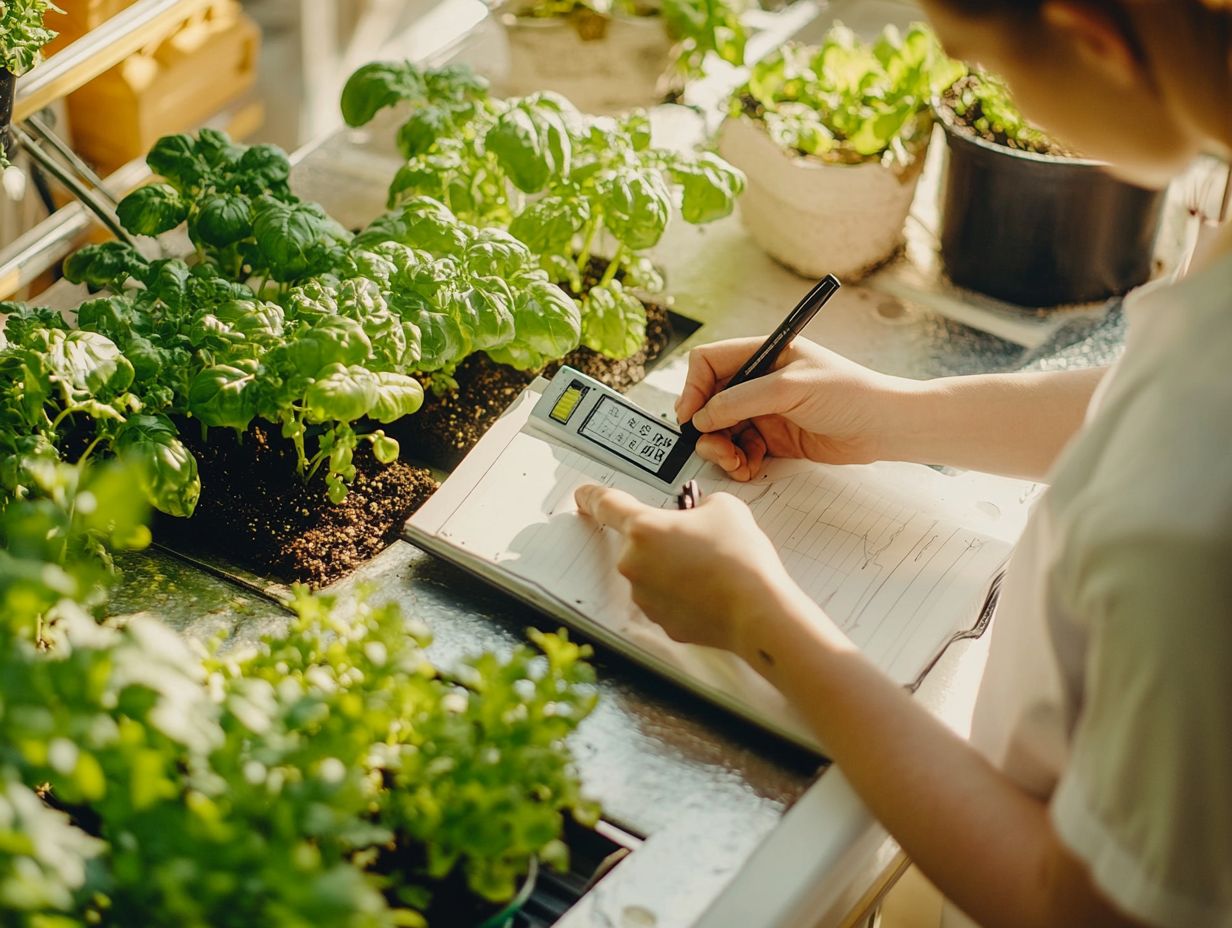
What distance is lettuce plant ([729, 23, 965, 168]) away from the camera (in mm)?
1359

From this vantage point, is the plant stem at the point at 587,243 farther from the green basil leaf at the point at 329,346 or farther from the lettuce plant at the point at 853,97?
the green basil leaf at the point at 329,346

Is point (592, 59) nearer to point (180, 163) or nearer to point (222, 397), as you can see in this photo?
point (180, 163)

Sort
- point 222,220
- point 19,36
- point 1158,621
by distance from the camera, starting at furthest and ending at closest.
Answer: point 222,220 → point 19,36 → point 1158,621

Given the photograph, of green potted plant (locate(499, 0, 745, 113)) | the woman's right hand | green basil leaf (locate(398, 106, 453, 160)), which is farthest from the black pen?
green potted plant (locate(499, 0, 745, 113))

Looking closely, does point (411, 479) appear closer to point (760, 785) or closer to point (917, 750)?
point (760, 785)

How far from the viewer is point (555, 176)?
1209 millimetres

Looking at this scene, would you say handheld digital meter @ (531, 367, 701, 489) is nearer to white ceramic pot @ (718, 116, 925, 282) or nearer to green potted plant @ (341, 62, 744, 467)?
green potted plant @ (341, 62, 744, 467)

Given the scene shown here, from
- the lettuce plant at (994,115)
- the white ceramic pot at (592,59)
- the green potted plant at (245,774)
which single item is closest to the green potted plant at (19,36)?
the green potted plant at (245,774)

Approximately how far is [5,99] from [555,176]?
496 millimetres

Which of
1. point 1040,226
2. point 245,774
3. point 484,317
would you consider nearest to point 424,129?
point 484,317

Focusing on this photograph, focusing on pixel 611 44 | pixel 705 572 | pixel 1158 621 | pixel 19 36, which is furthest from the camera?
pixel 611 44

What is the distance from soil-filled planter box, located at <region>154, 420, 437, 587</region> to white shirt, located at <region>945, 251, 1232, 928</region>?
589 mm

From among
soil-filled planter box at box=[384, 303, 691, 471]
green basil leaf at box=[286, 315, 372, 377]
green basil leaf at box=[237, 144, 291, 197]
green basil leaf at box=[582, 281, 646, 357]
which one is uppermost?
green basil leaf at box=[237, 144, 291, 197]

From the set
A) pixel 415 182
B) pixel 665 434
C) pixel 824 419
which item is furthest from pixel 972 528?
pixel 415 182
